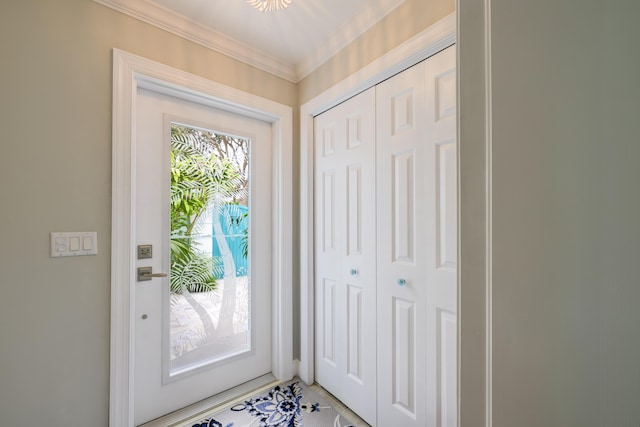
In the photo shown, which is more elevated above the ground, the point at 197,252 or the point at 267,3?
the point at 267,3

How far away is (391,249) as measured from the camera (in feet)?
4.52

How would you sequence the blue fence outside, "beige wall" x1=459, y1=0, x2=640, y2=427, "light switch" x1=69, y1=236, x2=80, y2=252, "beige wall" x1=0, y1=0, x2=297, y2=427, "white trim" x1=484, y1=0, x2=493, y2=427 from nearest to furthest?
1. "beige wall" x1=459, y1=0, x2=640, y2=427
2. "white trim" x1=484, y1=0, x2=493, y2=427
3. "beige wall" x1=0, y1=0, x2=297, y2=427
4. "light switch" x1=69, y1=236, x2=80, y2=252
5. the blue fence outside

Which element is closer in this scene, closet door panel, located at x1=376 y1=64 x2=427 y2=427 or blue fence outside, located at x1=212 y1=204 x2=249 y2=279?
closet door panel, located at x1=376 y1=64 x2=427 y2=427

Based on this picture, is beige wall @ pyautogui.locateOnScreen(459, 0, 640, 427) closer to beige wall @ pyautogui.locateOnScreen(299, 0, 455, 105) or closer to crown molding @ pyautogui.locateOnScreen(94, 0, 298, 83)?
beige wall @ pyautogui.locateOnScreen(299, 0, 455, 105)

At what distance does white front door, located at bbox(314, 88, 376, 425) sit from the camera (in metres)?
1.49

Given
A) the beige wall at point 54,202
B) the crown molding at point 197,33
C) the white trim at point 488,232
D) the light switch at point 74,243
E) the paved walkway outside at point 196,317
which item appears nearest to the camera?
the white trim at point 488,232

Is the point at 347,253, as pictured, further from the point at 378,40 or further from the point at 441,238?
the point at 378,40

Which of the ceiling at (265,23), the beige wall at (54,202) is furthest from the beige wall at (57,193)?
the ceiling at (265,23)

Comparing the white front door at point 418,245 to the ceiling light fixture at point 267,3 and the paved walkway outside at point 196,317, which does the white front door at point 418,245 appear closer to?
the ceiling light fixture at point 267,3

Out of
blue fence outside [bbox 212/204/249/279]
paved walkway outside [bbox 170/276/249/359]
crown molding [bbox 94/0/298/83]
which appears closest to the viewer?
crown molding [bbox 94/0/298/83]

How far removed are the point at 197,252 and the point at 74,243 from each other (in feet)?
1.97

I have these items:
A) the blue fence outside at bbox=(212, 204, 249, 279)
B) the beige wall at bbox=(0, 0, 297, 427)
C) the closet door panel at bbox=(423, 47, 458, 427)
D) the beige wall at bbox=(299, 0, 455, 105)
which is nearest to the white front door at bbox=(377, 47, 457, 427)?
the closet door panel at bbox=(423, 47, 458, 427)

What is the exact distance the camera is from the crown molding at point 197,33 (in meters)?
1.33

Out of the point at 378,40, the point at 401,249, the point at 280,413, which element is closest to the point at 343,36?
the point at 378,40
